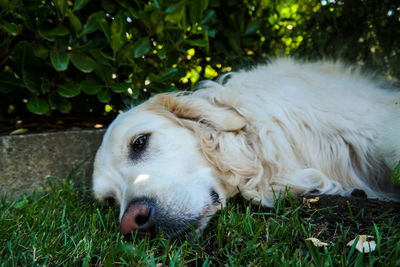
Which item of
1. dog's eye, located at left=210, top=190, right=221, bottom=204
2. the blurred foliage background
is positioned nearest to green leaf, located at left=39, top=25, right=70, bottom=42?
the blurred foliage background

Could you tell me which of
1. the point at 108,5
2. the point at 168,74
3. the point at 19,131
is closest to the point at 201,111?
the point at 168,74

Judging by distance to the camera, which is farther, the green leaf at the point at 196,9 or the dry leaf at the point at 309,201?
the green leaf at the point at 196,9

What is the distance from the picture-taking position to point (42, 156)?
282cm

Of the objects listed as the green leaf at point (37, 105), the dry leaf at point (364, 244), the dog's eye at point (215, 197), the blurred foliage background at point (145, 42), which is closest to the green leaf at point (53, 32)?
the blurred foliage background at point (145, 42)

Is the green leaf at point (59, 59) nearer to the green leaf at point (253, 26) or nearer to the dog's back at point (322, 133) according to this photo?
the dog's back at point (322, 133)

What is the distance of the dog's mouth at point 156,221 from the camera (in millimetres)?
1647

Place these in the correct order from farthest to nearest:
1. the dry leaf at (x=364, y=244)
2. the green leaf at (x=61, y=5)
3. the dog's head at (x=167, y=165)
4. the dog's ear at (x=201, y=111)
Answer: the green leaf at (x=61, y=5), the dog's ear at (x=201, y=111), the dog's head at (x=167, y=165), the dry leaf at (x=364, y=244)

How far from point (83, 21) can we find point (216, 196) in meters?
2.05

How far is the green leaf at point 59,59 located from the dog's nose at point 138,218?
4.49ft

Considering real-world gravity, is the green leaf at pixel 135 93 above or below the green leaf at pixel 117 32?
below

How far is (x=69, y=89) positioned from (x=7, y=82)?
1.56 feet

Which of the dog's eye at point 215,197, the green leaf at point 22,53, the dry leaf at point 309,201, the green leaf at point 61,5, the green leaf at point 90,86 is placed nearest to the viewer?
the dry leaf at point 309,201

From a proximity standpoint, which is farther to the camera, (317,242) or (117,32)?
(117,32)

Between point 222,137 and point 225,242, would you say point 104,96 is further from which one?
point 225,242
